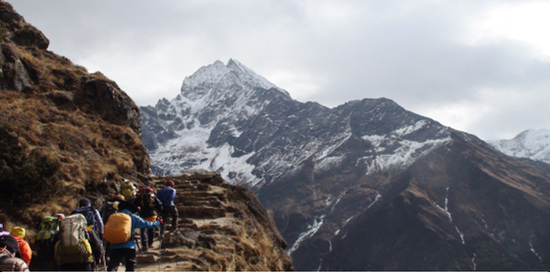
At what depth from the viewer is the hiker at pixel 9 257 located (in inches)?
300

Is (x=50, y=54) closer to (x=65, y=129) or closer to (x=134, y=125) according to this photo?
(x=134, y=125)

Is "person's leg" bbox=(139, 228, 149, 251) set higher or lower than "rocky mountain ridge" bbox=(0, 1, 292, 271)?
lower

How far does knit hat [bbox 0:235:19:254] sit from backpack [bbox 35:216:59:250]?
1.33 metres

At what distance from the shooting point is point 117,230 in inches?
372

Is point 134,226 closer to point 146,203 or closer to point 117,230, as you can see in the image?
point 117,230

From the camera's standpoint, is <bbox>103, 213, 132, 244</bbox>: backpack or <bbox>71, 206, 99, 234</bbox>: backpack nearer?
<bbox>103, 213, 132, 244</bbox>: backpack

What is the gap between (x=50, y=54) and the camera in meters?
30.2

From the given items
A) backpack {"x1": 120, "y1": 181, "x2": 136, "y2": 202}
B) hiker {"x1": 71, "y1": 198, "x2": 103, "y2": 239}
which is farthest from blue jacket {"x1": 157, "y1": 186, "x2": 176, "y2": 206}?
hiker {"x1": 71, "y1": 198, "x2": 103, "y2": 239}

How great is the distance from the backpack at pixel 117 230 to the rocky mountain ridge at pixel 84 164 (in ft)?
7.69

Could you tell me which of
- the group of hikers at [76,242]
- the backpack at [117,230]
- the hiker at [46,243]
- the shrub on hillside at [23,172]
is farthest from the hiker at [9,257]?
the shrub on hillside at [23,172]

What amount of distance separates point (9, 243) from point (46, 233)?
1.62 meters

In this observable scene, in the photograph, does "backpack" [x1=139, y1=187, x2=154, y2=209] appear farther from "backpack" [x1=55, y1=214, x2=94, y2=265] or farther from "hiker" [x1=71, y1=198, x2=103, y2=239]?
"backpack" [x1=55, y1=214, x2=94, y2=265]

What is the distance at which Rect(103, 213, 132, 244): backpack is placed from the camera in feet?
30.9
